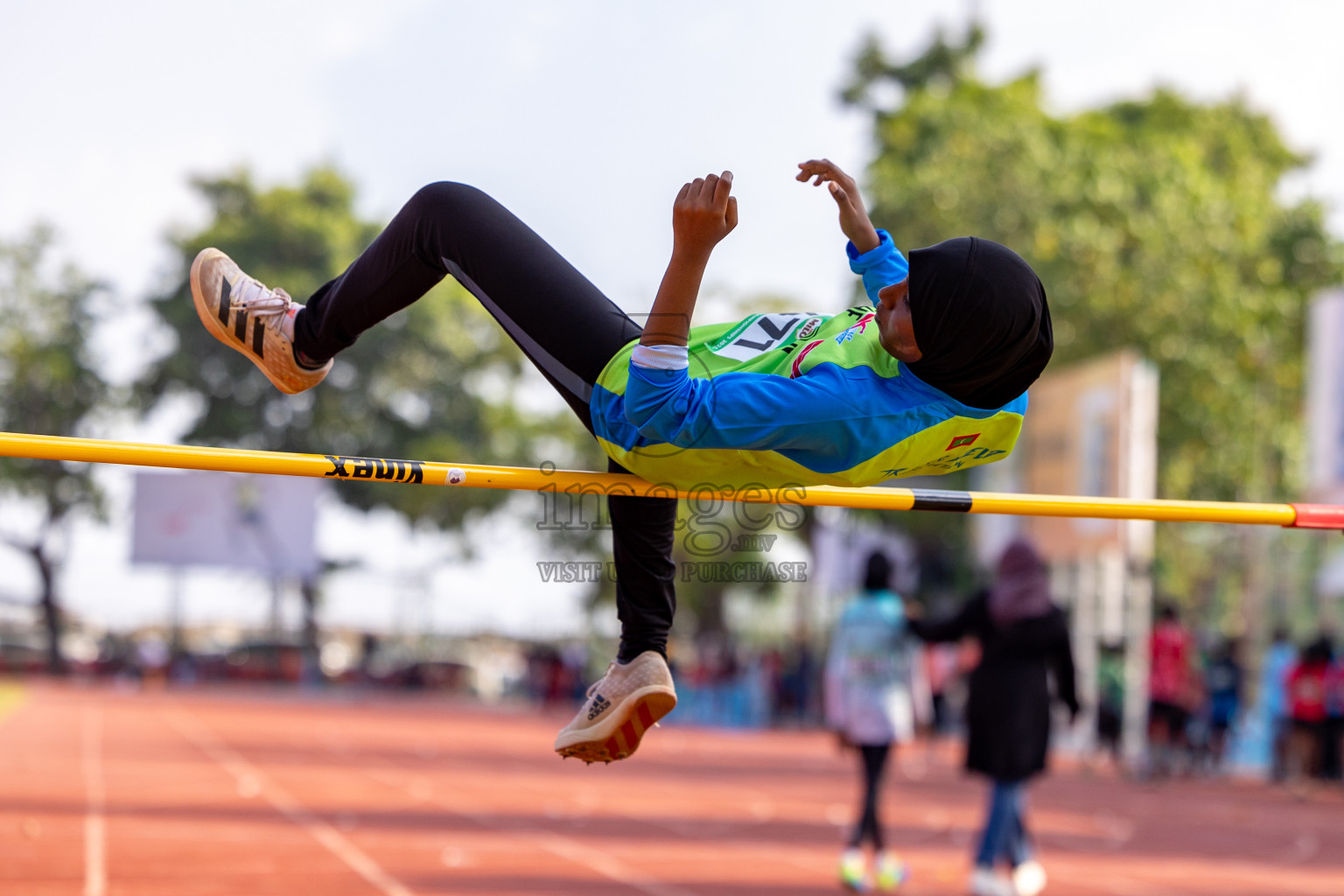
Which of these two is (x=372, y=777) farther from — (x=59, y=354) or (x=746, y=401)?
(x=59, y=354)

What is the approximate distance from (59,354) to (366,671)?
1068 cm

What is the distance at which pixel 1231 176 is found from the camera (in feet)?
99.3

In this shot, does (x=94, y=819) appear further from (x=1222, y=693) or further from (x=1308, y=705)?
(x=1222, y=693)

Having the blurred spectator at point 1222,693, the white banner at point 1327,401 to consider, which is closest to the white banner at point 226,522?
the blurred spectator at point 1222,693

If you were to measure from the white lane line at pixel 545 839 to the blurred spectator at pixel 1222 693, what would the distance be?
8.30 m

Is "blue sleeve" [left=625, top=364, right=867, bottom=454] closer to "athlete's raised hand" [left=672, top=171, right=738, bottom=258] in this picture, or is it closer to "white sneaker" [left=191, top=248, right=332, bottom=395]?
"athlete's raised hand" [left=672, top=171, right=738, bottom=258]

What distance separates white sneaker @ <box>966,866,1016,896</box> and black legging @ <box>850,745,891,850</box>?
1.98ft

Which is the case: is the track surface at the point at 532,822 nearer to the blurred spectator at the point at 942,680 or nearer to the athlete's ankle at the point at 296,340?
the blurred spectator at the point at 942,680

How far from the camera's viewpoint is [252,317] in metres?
3.47

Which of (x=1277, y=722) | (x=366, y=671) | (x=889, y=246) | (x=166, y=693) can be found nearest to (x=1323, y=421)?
(x=1277, y=722)

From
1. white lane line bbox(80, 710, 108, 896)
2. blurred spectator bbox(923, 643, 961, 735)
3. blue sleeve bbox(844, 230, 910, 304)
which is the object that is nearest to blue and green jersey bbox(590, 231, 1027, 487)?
blue sleeve bbox(844, 230, 910, 304)

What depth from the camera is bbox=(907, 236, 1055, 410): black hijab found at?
2.89 m

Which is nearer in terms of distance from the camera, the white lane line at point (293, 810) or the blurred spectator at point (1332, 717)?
the white lane line at point (293, 810)

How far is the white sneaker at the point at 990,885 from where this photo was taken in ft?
22.6
